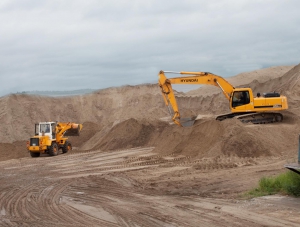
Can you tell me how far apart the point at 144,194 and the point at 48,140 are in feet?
51.1

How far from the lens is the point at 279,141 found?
21.9 m

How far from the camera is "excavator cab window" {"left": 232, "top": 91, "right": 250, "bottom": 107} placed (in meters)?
26.9

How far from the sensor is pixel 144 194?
12797mm

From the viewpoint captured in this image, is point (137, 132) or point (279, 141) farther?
point (137, 132)

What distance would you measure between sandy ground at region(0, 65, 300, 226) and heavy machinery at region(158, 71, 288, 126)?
906 millimetres

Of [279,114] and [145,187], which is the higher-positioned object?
[279,114]

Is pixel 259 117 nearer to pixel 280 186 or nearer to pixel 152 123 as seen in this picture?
pixel 152 123

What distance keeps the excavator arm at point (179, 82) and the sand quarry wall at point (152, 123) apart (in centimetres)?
100

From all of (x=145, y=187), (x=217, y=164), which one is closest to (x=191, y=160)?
(x=217, y=164)

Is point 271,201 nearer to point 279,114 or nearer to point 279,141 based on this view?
point 279,141

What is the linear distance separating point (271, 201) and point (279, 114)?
56.6 feet

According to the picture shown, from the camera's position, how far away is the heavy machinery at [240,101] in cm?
2652

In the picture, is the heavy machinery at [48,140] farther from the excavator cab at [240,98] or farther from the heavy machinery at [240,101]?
the excavator cab at [240,98]

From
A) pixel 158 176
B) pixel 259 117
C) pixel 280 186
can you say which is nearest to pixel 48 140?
pixel 259 117
